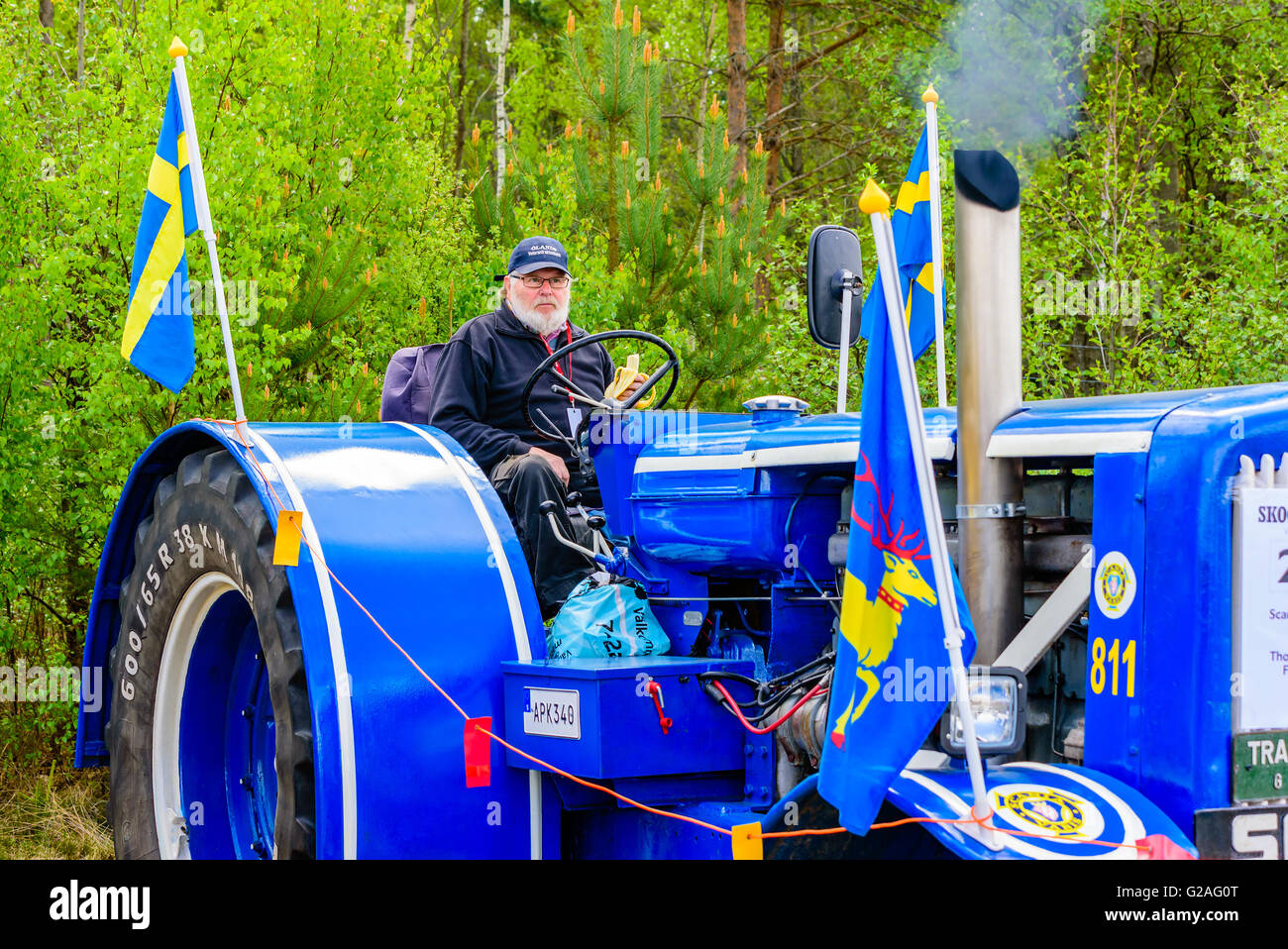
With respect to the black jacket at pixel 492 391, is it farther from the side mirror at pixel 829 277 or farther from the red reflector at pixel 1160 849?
the red reflector at pixel 1160 849

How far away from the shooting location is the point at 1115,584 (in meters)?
2.74

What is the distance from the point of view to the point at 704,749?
132 inches

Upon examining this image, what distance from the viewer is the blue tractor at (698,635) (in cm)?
265

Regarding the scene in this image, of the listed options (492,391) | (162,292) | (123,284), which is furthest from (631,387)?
(123,284)

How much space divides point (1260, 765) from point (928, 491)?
0.81 meters

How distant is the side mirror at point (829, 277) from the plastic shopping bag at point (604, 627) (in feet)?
2.91

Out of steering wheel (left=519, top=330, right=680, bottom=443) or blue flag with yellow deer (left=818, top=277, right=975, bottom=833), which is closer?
blue flag with yellow deer (left=818, top=277, right=975, bottom=833)

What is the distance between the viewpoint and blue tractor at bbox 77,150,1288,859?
8.71 ft

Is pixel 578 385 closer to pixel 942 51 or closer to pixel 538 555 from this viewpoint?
pixel 538 555

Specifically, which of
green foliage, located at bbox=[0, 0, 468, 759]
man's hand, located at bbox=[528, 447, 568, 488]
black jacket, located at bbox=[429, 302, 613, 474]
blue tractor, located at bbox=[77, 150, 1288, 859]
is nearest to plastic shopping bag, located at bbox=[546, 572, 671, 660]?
blue tractor, located at bbox=[77, 150, 1288, 859]

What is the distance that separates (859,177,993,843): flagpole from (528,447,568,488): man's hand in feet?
4.85

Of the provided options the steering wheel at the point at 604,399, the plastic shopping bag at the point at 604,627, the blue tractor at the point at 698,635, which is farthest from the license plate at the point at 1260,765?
the steering wheel at the point at 604,399

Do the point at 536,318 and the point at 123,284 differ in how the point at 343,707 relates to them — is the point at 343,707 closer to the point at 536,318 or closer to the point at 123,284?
the point at 536,318

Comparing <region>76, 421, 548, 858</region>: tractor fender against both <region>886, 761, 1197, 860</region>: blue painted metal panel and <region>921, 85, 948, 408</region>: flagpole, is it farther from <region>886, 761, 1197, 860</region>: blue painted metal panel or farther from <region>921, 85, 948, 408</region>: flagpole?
<region>921, 85, 948, 408</region>: flagpole
